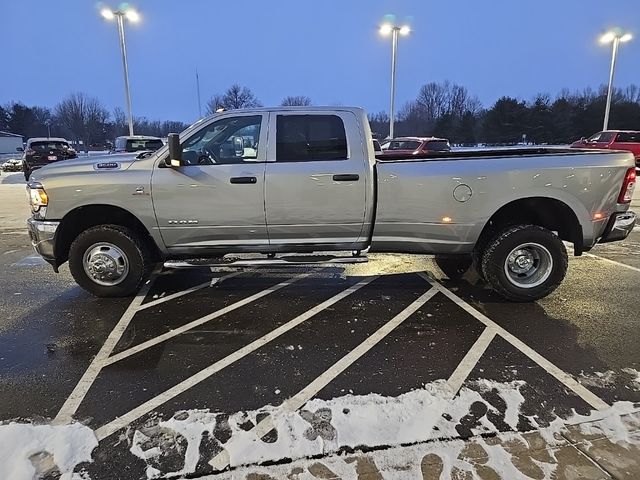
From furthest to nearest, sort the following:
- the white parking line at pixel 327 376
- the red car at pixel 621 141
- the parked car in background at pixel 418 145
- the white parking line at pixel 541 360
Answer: the red car at pixel 621 141 < the parked car in background at pixel 418 145 < the white parking line at pixel 541 360 < the white parking line at pixel 327 376

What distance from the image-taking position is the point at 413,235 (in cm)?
537

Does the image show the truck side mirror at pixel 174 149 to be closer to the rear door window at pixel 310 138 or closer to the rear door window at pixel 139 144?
the rear door window at pixel 310 138

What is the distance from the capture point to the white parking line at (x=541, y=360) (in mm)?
3352

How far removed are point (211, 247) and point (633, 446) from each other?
13.7 ft

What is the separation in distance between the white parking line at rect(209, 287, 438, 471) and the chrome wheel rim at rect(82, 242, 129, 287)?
2.82m

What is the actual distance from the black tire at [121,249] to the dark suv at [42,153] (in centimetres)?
1804

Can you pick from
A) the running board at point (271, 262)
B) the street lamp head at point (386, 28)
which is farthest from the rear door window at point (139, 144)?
the street lamp head at point (386, 28)

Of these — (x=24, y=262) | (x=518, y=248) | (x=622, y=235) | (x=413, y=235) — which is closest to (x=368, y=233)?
(x=413, y=235)

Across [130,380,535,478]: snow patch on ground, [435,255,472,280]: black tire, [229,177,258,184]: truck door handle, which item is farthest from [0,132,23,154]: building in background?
[130,380,535,478]: snow patch on ground

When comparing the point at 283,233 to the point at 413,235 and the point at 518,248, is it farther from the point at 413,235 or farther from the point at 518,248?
the point at 518,248

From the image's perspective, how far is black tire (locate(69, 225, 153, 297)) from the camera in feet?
17.4

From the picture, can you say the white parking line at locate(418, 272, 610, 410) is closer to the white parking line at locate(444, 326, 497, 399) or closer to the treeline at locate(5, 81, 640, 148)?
the white parking line at locate(444, 326, 497, 399)

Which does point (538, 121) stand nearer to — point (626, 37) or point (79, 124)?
point (626, 37)

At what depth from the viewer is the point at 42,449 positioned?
2.85 meters
